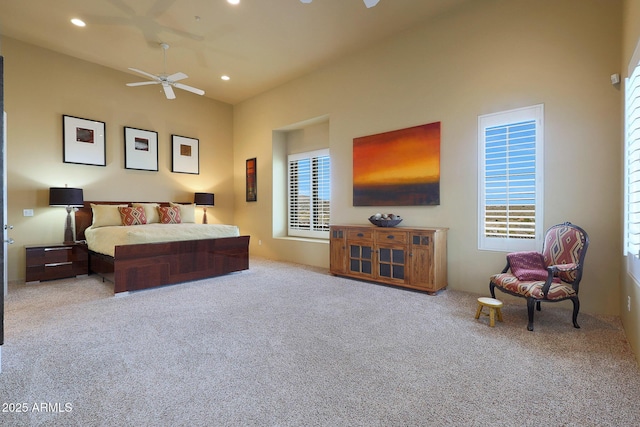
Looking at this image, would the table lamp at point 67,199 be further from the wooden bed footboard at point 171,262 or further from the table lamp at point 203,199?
the table lamp at point 203,199

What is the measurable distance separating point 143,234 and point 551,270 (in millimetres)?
4766

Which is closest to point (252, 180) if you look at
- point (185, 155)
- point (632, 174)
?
point (185, 155)

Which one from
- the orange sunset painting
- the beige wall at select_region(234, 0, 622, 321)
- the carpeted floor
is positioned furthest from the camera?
the orange sunset painting

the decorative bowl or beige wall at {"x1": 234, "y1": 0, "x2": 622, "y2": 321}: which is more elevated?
beige wall at {"x1": 234, "y1": 0, "x2": 622, "y2": 321}

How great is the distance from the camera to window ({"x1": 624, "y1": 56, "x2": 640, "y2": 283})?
2.36 metres

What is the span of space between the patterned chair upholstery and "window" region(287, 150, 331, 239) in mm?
3431

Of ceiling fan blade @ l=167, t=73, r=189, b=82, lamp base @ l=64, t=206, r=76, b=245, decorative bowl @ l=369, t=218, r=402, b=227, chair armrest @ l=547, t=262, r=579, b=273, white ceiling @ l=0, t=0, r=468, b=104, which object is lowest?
chair armrest @ l=547, t=262, r=579, b=273

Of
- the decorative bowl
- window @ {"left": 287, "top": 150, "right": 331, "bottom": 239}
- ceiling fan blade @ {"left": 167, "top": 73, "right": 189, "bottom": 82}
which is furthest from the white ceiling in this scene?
A: the decorative bowl

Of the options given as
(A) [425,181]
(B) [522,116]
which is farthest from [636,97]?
(A) [425,181]

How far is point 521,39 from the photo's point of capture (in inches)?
144

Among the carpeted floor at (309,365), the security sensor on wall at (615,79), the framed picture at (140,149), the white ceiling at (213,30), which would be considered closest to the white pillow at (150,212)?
the framed picture at (140,149)

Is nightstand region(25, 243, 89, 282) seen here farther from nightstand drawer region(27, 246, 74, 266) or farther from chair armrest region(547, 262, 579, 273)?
chair armrest region(547, 262, 579, 273)

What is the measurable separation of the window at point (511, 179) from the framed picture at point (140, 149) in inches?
239

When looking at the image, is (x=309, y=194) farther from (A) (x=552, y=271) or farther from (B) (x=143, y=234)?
(A) (x=552, y=271)
